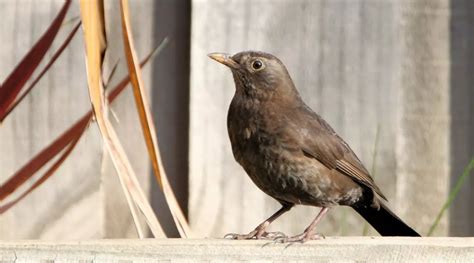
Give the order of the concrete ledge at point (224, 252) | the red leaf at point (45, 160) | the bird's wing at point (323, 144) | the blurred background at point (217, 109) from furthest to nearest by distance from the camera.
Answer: the bird's wing at point (323, 144) → the blurred background at point (217, 109) → the red leaf at point (45, 160) → the concrete ledge at point (224, 252)

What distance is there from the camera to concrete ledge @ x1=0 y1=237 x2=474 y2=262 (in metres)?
2.50

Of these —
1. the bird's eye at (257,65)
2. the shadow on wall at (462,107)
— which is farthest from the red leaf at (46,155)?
the shadow on wall at (462,107)

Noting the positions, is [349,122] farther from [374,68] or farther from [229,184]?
[229,184]

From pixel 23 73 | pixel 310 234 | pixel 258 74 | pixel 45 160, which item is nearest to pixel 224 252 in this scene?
pixel 310 234

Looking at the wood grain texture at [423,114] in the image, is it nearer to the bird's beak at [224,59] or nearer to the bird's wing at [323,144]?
the bird's wing at [323,144]

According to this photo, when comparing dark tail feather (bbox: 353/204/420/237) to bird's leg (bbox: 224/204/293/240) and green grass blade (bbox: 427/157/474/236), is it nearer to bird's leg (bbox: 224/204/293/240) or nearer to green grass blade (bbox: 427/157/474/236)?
green grass blade (bbox: 427/157/474/236)

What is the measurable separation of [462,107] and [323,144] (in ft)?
1.56

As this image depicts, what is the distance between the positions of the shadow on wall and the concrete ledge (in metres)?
0.98

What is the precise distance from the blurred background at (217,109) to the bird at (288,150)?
71 millimetres

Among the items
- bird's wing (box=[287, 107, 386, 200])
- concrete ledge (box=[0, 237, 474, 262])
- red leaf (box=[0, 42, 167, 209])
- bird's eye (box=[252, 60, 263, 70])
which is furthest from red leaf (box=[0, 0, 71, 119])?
bird's wing (box=[287, 107, 386, 200])

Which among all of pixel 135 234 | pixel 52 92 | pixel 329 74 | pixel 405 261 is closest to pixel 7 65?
pixel 52 92

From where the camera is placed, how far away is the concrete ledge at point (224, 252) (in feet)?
8.21

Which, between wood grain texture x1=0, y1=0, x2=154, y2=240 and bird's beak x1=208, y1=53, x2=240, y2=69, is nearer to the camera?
bird's beak x1=208, y1=53, x2=240, y2=69

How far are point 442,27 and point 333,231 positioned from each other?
2.39 ft
